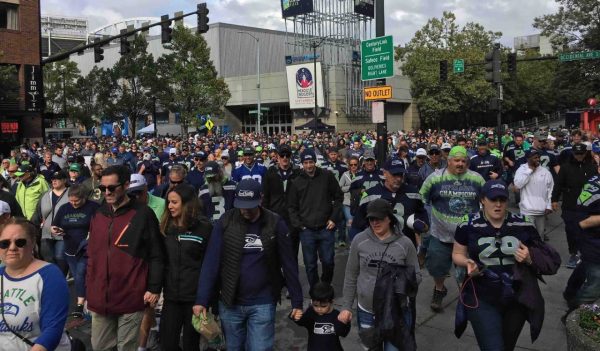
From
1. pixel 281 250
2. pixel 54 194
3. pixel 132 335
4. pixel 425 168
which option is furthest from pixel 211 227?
pixel 425 168

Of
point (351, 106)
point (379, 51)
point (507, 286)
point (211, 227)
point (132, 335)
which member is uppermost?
point (351, 106)

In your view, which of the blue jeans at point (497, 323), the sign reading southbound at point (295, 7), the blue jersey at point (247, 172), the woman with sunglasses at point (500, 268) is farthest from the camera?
the sign reading southbound at point (295, 7)

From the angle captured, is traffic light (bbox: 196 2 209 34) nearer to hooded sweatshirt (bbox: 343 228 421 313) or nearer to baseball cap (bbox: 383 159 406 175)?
baseball cap (bbox: 383 159 406 175)

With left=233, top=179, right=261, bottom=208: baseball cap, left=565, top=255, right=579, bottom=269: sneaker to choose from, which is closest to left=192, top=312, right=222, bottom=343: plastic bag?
left=233, top=179, right=261, bottom=208: baseball cap

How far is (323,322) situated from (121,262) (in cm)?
163

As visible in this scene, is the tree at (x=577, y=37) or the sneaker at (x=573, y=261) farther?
A: the tree at (x=577, y=37)

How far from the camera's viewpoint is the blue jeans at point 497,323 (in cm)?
374

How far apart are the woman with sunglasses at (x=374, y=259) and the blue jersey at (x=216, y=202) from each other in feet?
10.6

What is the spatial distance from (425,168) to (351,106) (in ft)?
138

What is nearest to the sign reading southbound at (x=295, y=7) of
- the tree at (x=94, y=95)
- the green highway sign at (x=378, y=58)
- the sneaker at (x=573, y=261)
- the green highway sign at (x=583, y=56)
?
Answer: the tree at (x=94, y=95)

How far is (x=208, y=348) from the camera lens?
178 inches

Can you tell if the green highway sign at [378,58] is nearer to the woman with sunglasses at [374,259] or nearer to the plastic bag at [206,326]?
the woman with sunglasses at [374,259]

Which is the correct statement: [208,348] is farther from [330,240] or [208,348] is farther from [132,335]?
[330,240]

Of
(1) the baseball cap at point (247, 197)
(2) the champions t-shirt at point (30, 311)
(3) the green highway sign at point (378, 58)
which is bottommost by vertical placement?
(2) the champions t-shirt at point (30, 311)
